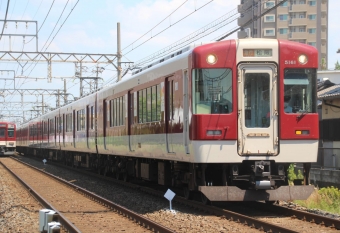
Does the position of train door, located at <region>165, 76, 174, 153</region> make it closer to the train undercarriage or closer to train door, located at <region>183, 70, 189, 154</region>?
the train undercarriage

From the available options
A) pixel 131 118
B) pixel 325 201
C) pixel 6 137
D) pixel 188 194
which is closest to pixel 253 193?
pixel 188 194

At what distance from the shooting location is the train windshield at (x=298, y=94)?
11.2 m

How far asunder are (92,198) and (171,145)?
331 centimetres

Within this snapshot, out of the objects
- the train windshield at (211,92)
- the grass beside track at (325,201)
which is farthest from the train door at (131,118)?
the train windshield at (211,92)

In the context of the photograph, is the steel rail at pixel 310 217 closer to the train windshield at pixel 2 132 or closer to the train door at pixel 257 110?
the train door at pixel 257 110

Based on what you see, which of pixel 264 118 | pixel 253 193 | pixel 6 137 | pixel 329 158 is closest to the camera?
pixel 253 193

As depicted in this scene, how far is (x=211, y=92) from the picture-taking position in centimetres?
1102

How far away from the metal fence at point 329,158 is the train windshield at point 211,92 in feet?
29.5

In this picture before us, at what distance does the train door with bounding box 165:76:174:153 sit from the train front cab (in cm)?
144

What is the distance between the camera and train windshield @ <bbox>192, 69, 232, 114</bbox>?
36.0 ft

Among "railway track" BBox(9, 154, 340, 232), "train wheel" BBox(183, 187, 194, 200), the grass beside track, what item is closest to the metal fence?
the grass beside track

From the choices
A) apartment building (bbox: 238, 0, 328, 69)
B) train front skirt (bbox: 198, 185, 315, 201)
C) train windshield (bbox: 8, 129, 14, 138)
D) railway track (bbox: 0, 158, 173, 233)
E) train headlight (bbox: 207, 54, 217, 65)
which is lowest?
railway track (bbox: 0, 158, 173, 233)

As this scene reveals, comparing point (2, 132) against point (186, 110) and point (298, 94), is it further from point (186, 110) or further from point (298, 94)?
point (298, 94)

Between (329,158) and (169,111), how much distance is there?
915cm
